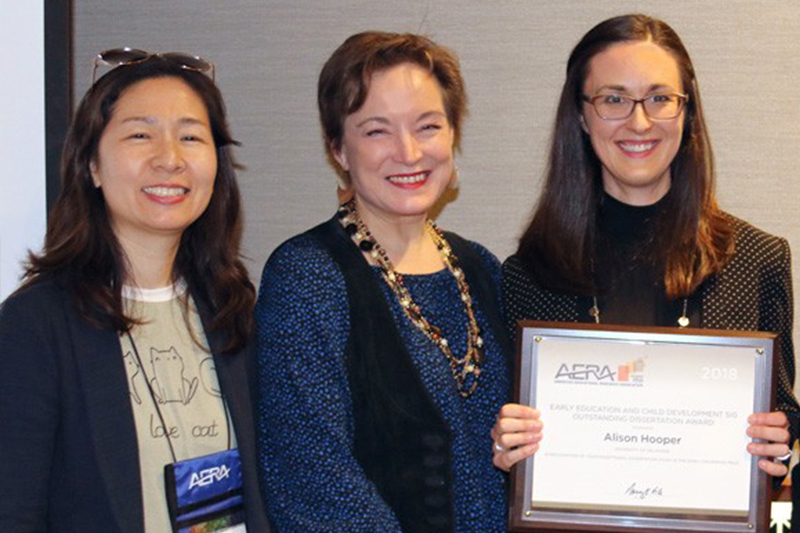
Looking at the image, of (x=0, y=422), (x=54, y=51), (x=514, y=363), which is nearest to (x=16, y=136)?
(x=54, y=51)

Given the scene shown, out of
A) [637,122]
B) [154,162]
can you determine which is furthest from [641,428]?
[154,162]

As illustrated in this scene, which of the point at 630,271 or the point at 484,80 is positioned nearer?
the point at 630,271

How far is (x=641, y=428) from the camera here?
7.27ft

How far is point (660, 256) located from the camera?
2355mm

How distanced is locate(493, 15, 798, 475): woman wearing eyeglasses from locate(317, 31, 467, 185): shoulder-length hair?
1.11ft

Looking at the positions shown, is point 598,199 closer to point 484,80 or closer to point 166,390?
point 484,80

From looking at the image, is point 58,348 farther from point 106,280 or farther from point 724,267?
point 724,267

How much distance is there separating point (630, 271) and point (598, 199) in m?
0.21

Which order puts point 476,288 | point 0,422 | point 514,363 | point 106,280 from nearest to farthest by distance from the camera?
1. point 0,422
2. point 106,280
3. point 514,363
4. point 476,288

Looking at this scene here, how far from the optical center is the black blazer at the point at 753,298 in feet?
7.51

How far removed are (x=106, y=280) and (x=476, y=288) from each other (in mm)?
835

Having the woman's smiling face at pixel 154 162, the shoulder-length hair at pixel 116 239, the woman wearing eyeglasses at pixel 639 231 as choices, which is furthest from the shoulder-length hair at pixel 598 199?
the woman's smiling face at pixel 154 162

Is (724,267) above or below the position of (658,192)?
below

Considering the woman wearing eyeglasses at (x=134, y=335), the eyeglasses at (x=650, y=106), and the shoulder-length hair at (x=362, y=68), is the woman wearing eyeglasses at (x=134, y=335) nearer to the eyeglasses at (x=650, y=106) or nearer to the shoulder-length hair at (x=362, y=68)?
the shoulder-length hair at (x=362, y=68)
